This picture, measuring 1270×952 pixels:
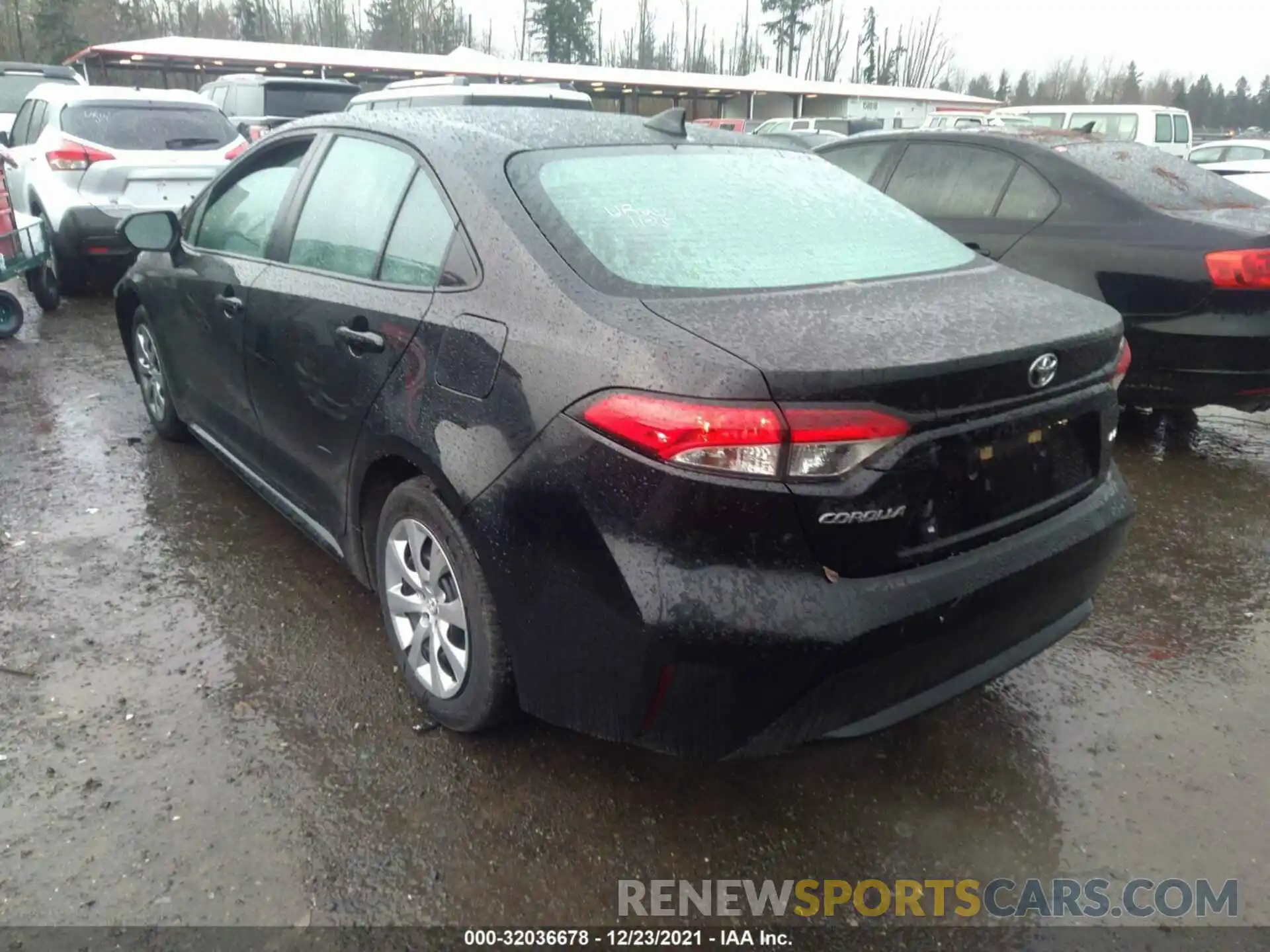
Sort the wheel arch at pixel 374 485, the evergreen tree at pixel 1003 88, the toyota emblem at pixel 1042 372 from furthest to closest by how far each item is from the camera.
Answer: the evergreen tree at pixel 1003 88 < the wheel arch at pixel 374 485 < the toyota emblem at pixel 1042 372

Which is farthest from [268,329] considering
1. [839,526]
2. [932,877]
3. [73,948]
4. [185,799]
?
[932,877]

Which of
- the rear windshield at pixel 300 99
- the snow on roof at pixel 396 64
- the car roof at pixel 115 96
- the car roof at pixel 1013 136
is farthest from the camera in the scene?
the snow on roof at pixel 396 64

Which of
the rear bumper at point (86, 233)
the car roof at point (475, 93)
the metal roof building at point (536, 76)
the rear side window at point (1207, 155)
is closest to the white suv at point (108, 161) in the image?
the rear bumper at point (86, 233)

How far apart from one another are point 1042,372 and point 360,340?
1791mm

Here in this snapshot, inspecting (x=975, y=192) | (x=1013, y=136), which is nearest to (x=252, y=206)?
(x=975, y=192)

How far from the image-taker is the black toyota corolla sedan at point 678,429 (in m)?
1.88

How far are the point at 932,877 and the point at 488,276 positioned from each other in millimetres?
1802

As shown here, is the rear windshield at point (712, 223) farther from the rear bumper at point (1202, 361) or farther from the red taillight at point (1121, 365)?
the rear bumper at point (1202, 361)

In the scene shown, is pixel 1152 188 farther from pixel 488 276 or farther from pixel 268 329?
pixel 268 329

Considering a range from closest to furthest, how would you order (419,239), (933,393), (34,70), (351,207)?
(933,393), (419,239), (351,207), (34,70)

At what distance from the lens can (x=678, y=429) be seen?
185 cm

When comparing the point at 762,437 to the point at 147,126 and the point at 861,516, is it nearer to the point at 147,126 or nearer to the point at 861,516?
the point at 861,516

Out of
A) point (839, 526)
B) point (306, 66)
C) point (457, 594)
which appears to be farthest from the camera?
point (306, 66)

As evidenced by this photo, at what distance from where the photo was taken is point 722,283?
2229 millimetres
